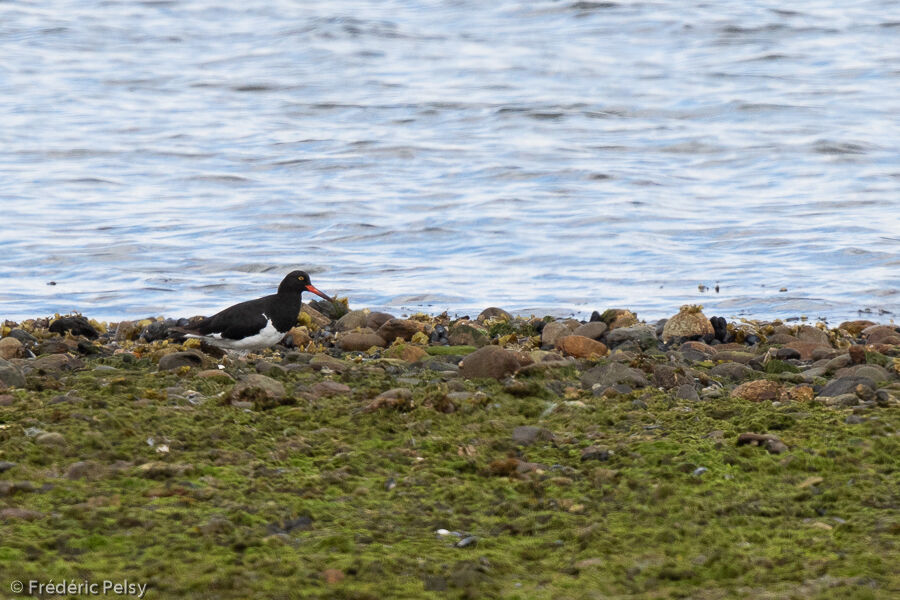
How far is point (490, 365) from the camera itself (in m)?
7.79

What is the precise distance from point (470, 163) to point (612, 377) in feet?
49.1

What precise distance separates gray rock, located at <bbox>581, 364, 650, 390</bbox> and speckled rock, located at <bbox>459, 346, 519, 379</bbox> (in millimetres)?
512

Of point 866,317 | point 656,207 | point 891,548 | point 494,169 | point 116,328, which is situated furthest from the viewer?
point 494,169

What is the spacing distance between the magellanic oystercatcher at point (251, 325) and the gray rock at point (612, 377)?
3.17 metres

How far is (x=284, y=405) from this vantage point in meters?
6.75

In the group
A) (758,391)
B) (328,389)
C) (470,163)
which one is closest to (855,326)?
(758,391)

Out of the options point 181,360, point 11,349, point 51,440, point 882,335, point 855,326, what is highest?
point 51,440

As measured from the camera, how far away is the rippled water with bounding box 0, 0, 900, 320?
15008mm

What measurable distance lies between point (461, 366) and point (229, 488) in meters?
2.88

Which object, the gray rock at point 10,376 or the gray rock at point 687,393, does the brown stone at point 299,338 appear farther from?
the gray rock at point 687,393

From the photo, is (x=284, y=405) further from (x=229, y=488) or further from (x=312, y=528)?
(x=312, y=528)

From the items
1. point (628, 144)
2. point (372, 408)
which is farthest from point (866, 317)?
point (628, 144)

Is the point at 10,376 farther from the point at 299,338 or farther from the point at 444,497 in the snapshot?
the point at 299,338

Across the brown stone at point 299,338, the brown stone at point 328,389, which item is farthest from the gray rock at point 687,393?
the brown stone at point 299,338
